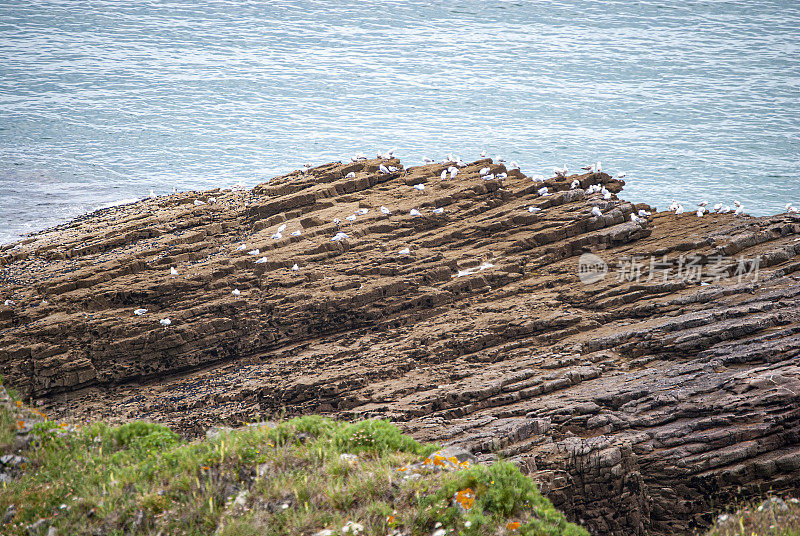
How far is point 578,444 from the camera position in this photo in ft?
35.7

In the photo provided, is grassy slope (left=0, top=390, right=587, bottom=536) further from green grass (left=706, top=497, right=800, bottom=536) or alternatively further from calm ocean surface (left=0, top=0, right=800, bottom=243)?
calm ocean surface (left=0, top=0, right=800, bottom=243)

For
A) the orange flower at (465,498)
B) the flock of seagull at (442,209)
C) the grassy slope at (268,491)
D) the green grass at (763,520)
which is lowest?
the green grass at (763,520)

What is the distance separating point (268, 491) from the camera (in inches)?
347

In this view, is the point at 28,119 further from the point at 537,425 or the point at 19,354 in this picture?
the point at 537,425

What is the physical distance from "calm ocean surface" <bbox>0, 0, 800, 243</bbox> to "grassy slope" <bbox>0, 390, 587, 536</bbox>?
17.8 m

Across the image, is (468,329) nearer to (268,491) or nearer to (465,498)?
(465,498)

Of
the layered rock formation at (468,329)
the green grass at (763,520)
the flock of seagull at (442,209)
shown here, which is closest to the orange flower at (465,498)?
the layered rock formation at (468,329)

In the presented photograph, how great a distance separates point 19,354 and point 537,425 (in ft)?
35.6

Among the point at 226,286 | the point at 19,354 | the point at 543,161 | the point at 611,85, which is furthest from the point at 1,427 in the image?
the point at 611,85

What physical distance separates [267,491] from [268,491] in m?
0.01

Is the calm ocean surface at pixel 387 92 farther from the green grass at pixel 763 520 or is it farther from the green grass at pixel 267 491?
the green grass at pixel 763 520

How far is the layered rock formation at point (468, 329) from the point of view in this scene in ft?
36.0

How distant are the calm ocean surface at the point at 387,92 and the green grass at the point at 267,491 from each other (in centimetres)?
1783

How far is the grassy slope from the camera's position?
8.30 m
